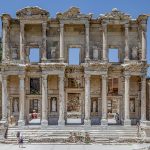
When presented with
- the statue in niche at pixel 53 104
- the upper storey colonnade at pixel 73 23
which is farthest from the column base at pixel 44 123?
the upper storey colonnade at pixel 73 23

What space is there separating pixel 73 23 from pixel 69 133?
9314 mm

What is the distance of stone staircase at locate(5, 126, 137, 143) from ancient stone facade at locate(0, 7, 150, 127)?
2.54 ft

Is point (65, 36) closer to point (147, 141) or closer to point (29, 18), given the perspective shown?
point (29, 18)

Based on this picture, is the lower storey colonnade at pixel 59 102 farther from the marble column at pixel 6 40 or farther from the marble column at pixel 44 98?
the marble column at pixel 6 40

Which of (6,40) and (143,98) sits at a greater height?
(6,40)

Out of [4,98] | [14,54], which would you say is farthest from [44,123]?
[14,54]

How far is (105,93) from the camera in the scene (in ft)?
116

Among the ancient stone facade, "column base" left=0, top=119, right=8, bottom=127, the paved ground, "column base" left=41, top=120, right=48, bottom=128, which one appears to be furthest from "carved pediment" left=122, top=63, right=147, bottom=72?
"column base" left=0, top=119, right=8, bottom=127

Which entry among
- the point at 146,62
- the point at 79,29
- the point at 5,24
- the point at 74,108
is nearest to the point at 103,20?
the point at 79,29

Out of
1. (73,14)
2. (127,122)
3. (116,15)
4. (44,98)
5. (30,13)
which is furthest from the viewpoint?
(116,15)

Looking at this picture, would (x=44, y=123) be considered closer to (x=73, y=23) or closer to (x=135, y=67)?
(x=73, y=23)

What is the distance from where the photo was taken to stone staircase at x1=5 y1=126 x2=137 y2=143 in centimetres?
3189

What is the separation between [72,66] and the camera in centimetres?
3606

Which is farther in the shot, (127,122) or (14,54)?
(14,54)
